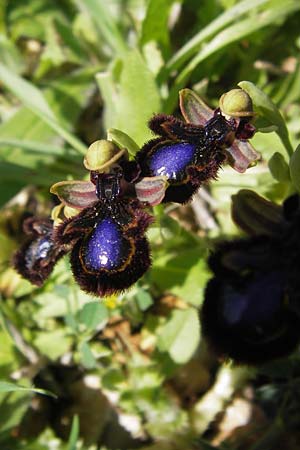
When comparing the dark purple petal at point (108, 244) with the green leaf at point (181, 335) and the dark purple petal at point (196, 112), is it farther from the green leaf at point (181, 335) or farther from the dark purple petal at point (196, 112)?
the green leaf at point (181, 335)

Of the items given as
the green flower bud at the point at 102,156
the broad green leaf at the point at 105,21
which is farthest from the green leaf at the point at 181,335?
the broad green leaf at the point at 105,21

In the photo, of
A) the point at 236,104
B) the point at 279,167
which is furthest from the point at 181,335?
the point at 236,104

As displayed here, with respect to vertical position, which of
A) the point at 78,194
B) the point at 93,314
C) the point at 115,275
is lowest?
the point at 93,314

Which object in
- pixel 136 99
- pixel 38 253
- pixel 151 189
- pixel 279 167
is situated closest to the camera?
pixel 151 189

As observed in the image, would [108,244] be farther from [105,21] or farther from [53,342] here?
[105,21]

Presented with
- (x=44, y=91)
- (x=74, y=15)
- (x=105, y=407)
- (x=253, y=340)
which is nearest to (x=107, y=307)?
(x=105, y=407)

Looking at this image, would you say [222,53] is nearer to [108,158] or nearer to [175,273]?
[175,273]
